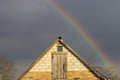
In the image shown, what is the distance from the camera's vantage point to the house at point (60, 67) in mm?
27141

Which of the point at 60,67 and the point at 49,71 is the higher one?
the point at 60,67

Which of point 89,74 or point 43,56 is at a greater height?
point 43,56

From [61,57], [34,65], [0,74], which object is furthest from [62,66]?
[0,74]

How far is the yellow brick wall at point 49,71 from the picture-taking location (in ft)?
88.9

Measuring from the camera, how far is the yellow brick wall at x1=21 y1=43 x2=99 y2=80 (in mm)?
27109

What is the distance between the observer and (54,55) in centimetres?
2789

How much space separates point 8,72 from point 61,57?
125 feet

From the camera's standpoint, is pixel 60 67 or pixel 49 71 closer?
pixel 49 71

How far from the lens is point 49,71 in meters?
27.6

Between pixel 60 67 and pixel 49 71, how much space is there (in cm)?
120

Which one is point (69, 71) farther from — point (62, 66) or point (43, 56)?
point (43, 56)

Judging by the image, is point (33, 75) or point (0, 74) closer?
point (33, 75)

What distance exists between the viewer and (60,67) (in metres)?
28.2

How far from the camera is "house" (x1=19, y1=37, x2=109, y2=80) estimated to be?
89.0 ft
